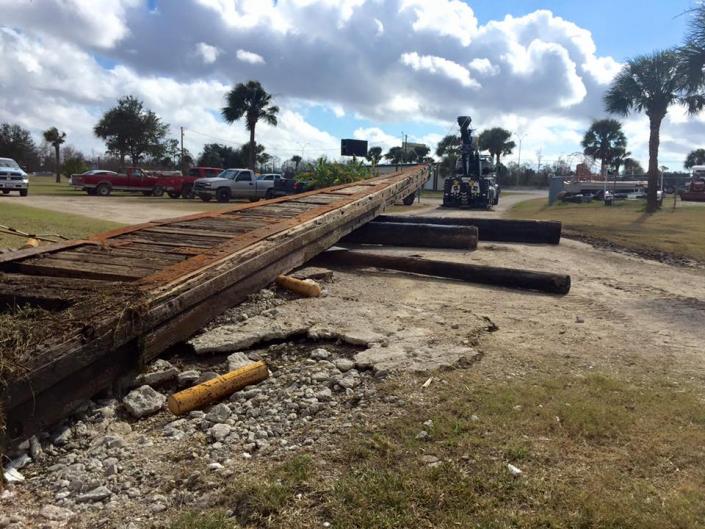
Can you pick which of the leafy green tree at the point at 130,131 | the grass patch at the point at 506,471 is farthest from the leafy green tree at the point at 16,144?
the grass patch at the point at 506,471

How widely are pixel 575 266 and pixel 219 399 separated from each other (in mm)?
7528

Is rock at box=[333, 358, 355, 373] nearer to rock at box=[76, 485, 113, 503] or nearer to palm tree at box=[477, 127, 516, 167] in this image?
rock at box=[76, 485, 113, 503]

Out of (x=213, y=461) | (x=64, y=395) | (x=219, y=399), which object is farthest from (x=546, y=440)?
(x=64, y=395)

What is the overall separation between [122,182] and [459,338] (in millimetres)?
31818

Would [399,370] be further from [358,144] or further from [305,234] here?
[358,144]

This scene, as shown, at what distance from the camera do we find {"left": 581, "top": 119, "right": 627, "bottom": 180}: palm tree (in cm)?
5984

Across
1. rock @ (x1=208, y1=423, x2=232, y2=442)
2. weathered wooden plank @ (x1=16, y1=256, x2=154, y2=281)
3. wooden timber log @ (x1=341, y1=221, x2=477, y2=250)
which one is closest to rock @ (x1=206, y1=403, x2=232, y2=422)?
rock @ (x1=208, y1=423, x2=232, y2=442)

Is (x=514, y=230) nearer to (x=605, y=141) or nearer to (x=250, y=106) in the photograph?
(x=250, y=106)

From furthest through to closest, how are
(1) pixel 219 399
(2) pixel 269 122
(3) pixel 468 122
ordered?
(2) pixel 269 122 → (3) pixel 468 122 → (1) pixel 219 399

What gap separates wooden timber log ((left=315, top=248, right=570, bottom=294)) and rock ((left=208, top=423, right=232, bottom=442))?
487 centimetres

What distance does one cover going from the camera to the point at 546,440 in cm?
331

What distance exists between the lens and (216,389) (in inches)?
156

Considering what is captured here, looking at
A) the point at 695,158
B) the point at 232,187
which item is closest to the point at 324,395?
the point at 232,187

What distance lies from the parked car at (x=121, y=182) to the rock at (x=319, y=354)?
30805 millimetres
